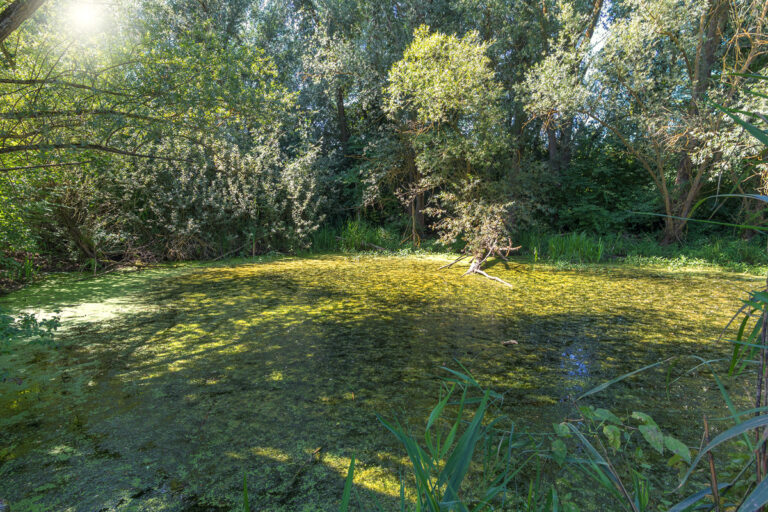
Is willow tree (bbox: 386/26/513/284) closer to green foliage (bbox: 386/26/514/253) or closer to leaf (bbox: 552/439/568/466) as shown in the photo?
green foliage (bbox: 386/26/514/253)

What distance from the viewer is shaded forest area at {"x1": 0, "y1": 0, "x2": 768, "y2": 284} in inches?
120

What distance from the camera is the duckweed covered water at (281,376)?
140 cm

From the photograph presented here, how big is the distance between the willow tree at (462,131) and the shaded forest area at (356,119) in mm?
41

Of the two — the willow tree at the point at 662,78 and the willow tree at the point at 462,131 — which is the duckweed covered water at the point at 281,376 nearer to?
the willow tree at the point at 462,131

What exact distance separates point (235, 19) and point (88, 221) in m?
7.91

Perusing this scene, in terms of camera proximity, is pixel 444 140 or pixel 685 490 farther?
pixel 444 140

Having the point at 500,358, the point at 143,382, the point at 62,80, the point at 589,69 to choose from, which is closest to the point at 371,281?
the point at 500,358

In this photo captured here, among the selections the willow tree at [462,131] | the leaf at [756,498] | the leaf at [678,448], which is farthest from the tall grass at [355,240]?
the leaf at [756,498]

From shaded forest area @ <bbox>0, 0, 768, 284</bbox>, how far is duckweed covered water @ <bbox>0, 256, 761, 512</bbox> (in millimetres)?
1186

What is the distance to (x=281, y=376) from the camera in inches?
86.3

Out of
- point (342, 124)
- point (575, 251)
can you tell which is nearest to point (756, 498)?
point (575, 251)

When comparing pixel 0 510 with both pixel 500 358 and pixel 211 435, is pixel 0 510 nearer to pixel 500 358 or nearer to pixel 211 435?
pixel 211 435

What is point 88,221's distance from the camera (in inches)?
205

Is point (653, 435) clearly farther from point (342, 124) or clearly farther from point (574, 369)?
point (342, 124)
